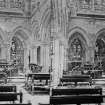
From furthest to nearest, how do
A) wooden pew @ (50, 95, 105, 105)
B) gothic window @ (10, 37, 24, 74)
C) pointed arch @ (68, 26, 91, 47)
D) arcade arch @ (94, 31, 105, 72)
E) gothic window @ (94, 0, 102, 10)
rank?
arcade arch @ (94, 31, 105, 72) < gothic window @ (10, 37, 24, 74) < gothic window @ (94, 0, 102, 10) < pointed arch @ (68, 26, 91, 47) < wooden pew @ (50, 95, 105, 105)

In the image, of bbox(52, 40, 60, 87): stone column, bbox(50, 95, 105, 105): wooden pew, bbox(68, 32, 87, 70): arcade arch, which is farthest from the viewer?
bbox(68, 32, 87, 70): arcade arch

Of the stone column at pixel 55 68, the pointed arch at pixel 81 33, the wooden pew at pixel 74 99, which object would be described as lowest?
the wooden pew at pixel 74 99

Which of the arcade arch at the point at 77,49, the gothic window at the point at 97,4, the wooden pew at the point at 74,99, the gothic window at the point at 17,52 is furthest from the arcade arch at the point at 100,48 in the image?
the wooden pew at the point at 74,99

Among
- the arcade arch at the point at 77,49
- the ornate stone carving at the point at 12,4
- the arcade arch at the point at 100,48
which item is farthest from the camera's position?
the arcade arch at the point at 100,48

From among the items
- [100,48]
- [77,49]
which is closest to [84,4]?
[77,49]

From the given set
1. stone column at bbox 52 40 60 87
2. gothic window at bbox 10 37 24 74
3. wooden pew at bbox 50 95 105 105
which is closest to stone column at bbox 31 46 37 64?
gothic window at bbox 10 37 24 74

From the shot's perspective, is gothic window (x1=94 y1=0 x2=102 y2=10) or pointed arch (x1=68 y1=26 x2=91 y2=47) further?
gothic window (x1=94 y1=0 x2=102 y2=10)

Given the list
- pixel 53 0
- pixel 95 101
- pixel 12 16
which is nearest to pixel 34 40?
pixel 12 16

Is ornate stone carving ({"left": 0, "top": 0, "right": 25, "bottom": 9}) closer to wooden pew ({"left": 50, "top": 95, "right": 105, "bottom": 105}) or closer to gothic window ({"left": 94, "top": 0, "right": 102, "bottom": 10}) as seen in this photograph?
gothic window ({"left": 94, "top": 0, "right": 102, "bottom": 10})

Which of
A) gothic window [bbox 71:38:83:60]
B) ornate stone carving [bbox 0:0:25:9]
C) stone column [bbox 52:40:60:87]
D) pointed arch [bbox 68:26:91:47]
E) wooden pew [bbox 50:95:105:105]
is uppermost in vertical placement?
ornate stone carving [bbox 0:0:25:9]

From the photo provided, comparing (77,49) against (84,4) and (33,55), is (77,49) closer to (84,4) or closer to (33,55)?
(84,4)

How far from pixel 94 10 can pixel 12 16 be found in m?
7.10

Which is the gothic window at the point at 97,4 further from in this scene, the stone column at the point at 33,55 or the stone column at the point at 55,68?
the stone column at the point at 55,68

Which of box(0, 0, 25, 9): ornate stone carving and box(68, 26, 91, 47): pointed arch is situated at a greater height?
box(0, 0, 25, 9): ornate stone carving
